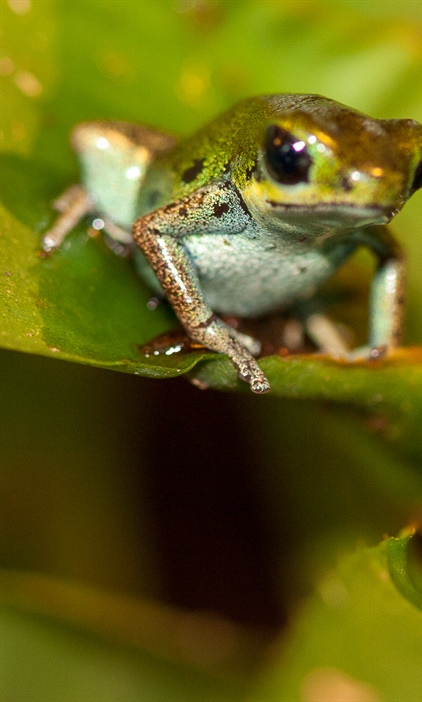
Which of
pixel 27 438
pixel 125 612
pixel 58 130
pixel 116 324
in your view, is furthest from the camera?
pixel 58 130

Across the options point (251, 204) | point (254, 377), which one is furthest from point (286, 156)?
point (254, 377)

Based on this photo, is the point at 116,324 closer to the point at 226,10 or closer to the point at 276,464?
the point at 276,464

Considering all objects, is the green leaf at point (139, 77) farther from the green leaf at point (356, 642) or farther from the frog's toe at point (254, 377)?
Result: the green leaf at point (356, 642)

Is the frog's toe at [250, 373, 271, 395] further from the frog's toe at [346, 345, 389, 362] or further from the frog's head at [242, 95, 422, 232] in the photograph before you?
the frog's toe at [346, 345, 389, 362]

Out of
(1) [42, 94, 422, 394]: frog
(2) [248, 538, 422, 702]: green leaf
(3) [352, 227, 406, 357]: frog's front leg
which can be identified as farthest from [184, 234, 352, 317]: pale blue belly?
(2) [248, 538, 422, 702]: green leaf

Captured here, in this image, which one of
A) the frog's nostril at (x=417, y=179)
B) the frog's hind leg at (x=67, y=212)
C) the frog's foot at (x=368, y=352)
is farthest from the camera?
the frog's foot at (x=368, y=352)

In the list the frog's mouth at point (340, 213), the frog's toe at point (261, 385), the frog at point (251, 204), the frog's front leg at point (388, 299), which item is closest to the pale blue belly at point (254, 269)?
the frog at point (251, 204)

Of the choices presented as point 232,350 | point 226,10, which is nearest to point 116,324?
point 232,350
